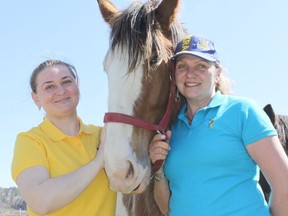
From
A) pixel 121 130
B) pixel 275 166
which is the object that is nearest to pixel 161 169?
pixel 121 130

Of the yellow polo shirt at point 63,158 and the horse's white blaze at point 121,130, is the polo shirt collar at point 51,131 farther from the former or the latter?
the horse's white blaze at point 121,130

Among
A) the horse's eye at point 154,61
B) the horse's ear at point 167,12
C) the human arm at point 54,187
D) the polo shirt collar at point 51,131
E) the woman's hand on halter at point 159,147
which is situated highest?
the horse's ear at point 167,12

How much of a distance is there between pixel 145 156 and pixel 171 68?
76 cm

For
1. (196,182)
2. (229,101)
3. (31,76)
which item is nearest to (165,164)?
(196,182)

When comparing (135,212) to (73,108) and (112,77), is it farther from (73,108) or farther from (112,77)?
(112,77)

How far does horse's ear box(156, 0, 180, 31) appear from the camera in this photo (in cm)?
366

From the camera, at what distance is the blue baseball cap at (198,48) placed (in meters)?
3.28

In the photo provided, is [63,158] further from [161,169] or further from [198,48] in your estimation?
[198,48]

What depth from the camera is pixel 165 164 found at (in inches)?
134

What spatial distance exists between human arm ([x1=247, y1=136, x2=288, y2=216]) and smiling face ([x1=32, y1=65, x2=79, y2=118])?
1727mm

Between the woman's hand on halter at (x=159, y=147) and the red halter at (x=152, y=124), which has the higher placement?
the red halter at (x=152, y=124)

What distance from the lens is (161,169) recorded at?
349cm

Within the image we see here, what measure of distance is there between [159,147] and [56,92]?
1.12 metres

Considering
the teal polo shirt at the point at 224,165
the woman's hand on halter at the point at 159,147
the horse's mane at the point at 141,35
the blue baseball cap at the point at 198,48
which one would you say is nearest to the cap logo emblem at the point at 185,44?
the blue baseball cap at the point at 198,48
